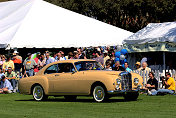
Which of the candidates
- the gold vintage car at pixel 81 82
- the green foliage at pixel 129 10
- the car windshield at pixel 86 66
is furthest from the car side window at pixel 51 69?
the green foliage at pixel 129 10

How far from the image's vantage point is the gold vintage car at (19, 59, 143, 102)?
1678cm

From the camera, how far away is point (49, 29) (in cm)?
3008

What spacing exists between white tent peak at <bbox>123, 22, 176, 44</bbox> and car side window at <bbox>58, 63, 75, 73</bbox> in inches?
292

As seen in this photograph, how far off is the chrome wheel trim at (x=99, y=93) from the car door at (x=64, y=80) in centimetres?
93

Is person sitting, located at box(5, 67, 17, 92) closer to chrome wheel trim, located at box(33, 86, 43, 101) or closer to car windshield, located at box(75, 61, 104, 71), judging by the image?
chrome wheel trim, located at box(33, 86, 43, 101)

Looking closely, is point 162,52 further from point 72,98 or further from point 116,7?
point 116,7

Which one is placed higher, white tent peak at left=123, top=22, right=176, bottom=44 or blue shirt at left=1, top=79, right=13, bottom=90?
white tent peak at left=123, top=22, right=176, bottom=44

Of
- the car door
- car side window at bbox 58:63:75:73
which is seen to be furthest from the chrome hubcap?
car side window at bbox 58:63:75:73

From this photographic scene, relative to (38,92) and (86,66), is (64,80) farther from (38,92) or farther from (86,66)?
(38,92)

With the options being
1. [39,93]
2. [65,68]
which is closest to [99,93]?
[65,68]

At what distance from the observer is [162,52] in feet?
87.8

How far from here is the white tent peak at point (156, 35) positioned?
24344mm

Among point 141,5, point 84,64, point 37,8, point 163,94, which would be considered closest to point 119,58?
point 163,94

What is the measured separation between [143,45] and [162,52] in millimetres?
1514
